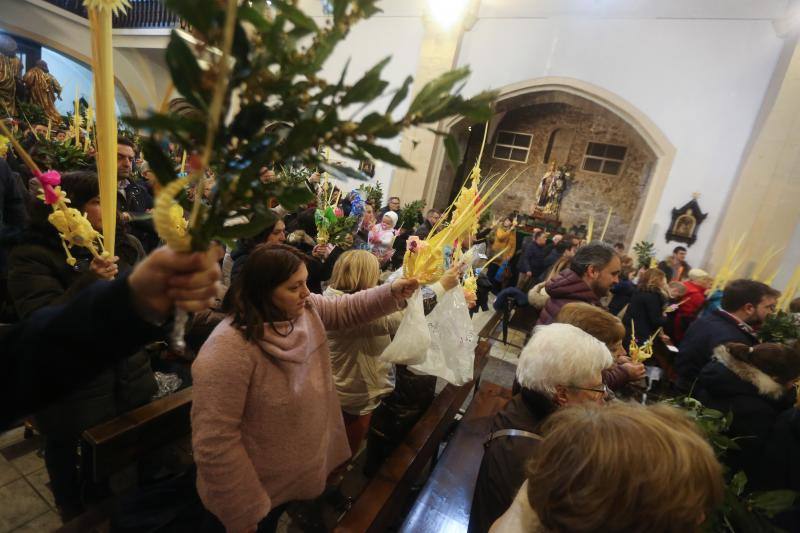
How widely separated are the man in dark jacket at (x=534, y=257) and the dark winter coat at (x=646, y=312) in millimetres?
2486

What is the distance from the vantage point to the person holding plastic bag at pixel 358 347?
203 centimetres

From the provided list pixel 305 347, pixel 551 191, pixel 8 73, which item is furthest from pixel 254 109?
pixel 8 73

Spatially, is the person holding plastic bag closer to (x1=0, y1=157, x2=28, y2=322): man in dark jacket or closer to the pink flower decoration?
the pink flower decoration

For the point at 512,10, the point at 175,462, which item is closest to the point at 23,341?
the point at 175,462

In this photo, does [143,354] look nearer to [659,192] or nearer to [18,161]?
[18,161]

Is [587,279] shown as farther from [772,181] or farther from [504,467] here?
[772,181]

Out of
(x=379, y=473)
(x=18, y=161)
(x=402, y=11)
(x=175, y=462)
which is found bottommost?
(x=175, y=462)

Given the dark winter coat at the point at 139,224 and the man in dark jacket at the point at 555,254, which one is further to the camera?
the man in dark jacket at the point at 555,254

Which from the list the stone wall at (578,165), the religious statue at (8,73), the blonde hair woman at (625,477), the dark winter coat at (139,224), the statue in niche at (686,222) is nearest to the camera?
the blonde hair woman at (625,477)

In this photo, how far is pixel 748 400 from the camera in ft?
6.91

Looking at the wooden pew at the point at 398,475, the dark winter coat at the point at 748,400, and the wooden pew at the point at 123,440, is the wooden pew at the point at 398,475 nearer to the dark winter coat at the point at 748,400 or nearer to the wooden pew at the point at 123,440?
the wooden pew at the point at 123,440

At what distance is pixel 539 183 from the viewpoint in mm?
11266

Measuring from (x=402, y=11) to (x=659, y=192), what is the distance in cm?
698

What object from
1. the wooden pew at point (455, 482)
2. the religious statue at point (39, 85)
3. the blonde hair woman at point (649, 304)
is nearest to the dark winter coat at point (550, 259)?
the blonde hair woman at point (649, 304)
